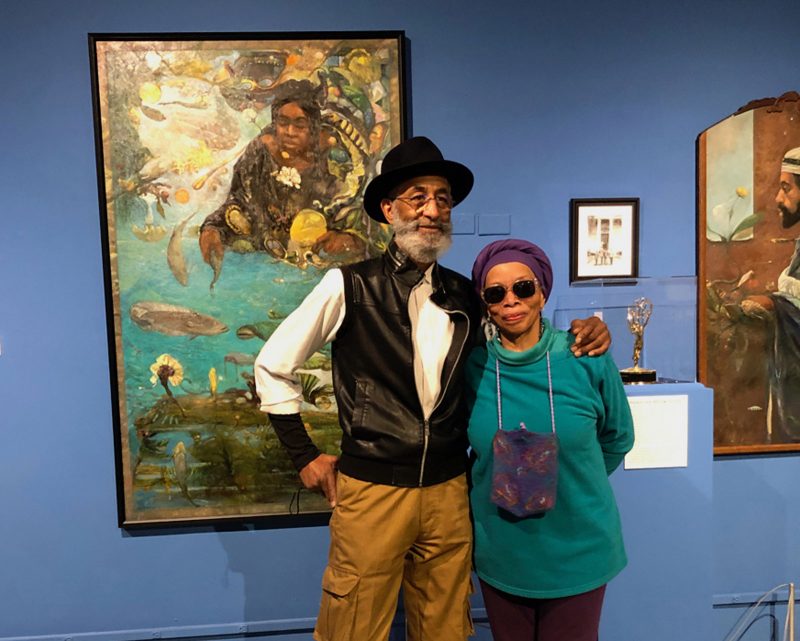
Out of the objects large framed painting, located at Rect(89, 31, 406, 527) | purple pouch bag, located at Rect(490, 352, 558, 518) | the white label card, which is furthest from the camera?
large framed painting, located at Rect(89, 31, 406, 527)

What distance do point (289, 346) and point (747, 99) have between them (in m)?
1.95

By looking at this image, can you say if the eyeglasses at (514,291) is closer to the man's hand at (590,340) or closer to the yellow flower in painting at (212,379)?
the man's hand at (590,340)

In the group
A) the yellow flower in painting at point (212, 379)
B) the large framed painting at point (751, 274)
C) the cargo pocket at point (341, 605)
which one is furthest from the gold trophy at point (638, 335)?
the yellow flower in painting at point (212, 379)

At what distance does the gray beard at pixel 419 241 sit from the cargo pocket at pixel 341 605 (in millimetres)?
806

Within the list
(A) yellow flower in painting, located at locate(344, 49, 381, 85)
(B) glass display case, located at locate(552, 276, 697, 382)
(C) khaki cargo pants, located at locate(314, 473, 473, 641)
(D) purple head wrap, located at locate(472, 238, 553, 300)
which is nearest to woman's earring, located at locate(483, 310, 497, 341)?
(D) purple head wrap, located at locate(472, 238, 553, 300)

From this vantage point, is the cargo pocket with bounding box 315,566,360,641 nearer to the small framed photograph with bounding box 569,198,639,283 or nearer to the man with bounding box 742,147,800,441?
the small framed photograph with bounding box 569,198,639,283

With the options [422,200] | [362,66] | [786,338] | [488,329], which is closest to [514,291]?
[488,329]

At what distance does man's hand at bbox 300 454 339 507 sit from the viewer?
1.31 m

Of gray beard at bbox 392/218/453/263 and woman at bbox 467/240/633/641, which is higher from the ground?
gray beard at bbox 392/218/453/263

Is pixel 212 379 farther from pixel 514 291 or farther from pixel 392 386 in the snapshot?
pixel 514 291

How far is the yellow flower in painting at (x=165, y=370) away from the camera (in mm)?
1804

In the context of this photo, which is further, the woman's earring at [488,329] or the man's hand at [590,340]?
the woman's earring at [488,329]

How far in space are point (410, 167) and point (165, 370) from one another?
1160 millimetres

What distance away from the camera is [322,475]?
4.30 ft
